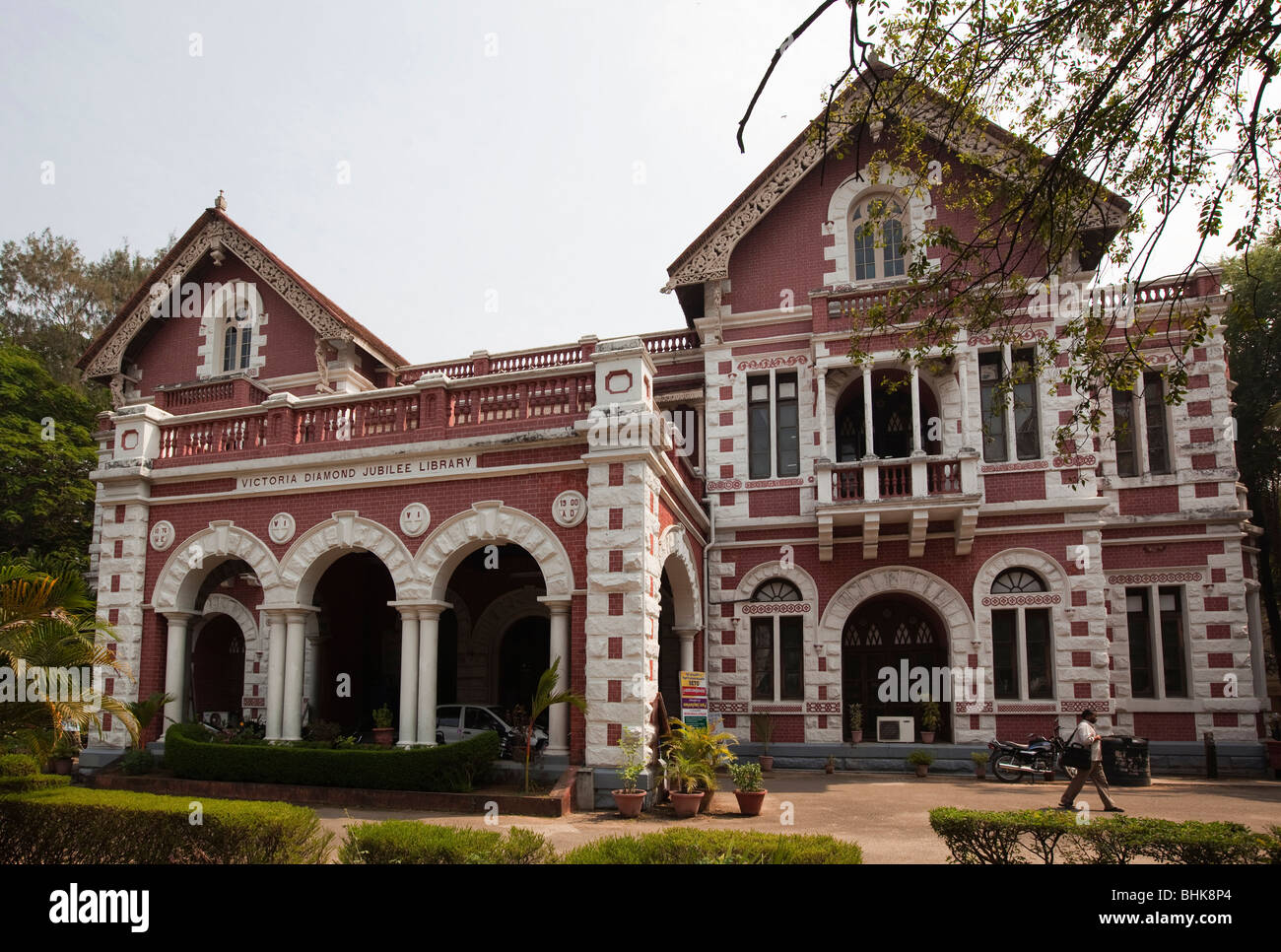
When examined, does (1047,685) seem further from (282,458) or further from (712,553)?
(282,458)

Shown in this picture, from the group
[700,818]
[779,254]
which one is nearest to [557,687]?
[700,818]

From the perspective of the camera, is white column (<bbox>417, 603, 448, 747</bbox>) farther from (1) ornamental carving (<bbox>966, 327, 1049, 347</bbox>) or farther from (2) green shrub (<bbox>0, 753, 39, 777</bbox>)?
(1) ornamental carving (<bbox>966, 327, 1049, 347</bbox>)

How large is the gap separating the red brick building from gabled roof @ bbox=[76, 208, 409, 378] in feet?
0.36

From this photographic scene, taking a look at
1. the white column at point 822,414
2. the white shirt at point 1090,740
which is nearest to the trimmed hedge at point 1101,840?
the white shirt at point 1090,740

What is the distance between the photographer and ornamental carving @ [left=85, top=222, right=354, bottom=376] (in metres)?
22.9

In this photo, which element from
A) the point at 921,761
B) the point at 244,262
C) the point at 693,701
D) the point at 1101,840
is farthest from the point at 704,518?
the point at 244,262

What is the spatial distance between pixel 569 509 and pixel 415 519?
8.79 ft

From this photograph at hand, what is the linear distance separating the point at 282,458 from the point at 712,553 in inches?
365

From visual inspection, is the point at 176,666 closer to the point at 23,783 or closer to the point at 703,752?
the point at 23,783

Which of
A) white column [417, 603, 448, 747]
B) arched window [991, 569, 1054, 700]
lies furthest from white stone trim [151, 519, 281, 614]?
arched window [991, 569, 1054, 700]

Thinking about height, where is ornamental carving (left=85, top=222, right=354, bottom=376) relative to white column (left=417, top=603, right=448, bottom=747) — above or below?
above

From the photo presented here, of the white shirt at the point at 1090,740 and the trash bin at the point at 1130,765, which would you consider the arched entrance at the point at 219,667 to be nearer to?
the white shirt at the point at 1090,740

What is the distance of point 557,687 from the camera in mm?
14266

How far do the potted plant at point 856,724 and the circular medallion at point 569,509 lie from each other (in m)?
8.89
